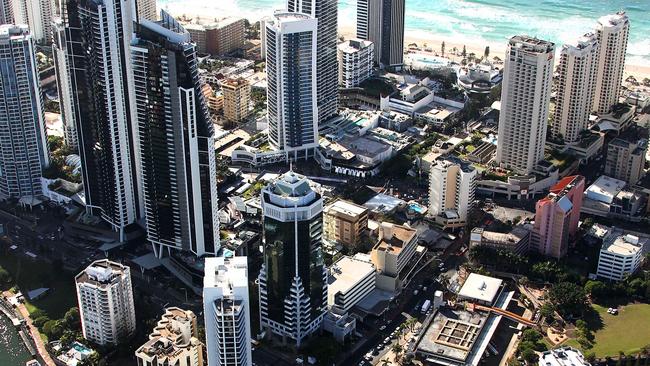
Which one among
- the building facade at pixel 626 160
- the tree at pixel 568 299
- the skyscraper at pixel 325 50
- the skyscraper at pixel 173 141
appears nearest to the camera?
the skyscraper at pixel 173 141

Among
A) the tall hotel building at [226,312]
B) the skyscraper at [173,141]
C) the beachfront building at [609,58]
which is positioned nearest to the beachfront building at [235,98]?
the skyscraper at [173,141]

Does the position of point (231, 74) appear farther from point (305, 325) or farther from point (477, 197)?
point (305, 325)

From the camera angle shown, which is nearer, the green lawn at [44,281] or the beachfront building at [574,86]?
the green lawn at [44,281]

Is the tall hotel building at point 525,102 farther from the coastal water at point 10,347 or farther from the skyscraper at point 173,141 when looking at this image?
the coastal water at point 10,347

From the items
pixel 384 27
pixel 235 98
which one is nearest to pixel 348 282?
pixel 235 98

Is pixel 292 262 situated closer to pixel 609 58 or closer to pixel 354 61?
pixel 354 61

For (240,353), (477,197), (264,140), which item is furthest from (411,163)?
(240,353)
